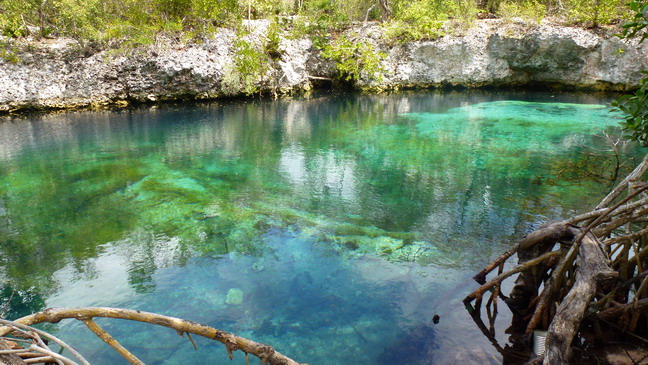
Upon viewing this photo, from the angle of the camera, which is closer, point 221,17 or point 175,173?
point 175,173

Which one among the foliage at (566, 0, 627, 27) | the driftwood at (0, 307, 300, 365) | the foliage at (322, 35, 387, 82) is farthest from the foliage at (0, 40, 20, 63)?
the foliage at (566, 0, 627, 27)

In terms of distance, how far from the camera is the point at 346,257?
7570mm

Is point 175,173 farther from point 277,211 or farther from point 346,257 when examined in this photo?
point 346,257

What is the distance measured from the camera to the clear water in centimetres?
580

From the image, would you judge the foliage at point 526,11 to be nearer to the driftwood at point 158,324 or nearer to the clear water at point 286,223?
the clear water at point 286,223

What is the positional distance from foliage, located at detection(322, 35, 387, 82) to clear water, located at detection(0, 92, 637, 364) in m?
11.7

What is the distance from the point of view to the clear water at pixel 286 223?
5.80 m

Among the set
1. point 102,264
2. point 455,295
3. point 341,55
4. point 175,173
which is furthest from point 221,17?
point 455,295

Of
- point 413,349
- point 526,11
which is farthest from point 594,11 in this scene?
point 413,349

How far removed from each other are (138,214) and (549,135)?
50.4 feet

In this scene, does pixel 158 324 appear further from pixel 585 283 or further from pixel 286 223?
pixel 286 223

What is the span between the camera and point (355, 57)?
97.6ft

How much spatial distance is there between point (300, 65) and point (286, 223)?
21625 millimetres

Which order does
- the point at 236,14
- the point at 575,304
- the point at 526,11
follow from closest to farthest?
the point at 575,304
the point at 236,14
the point at 526,11
